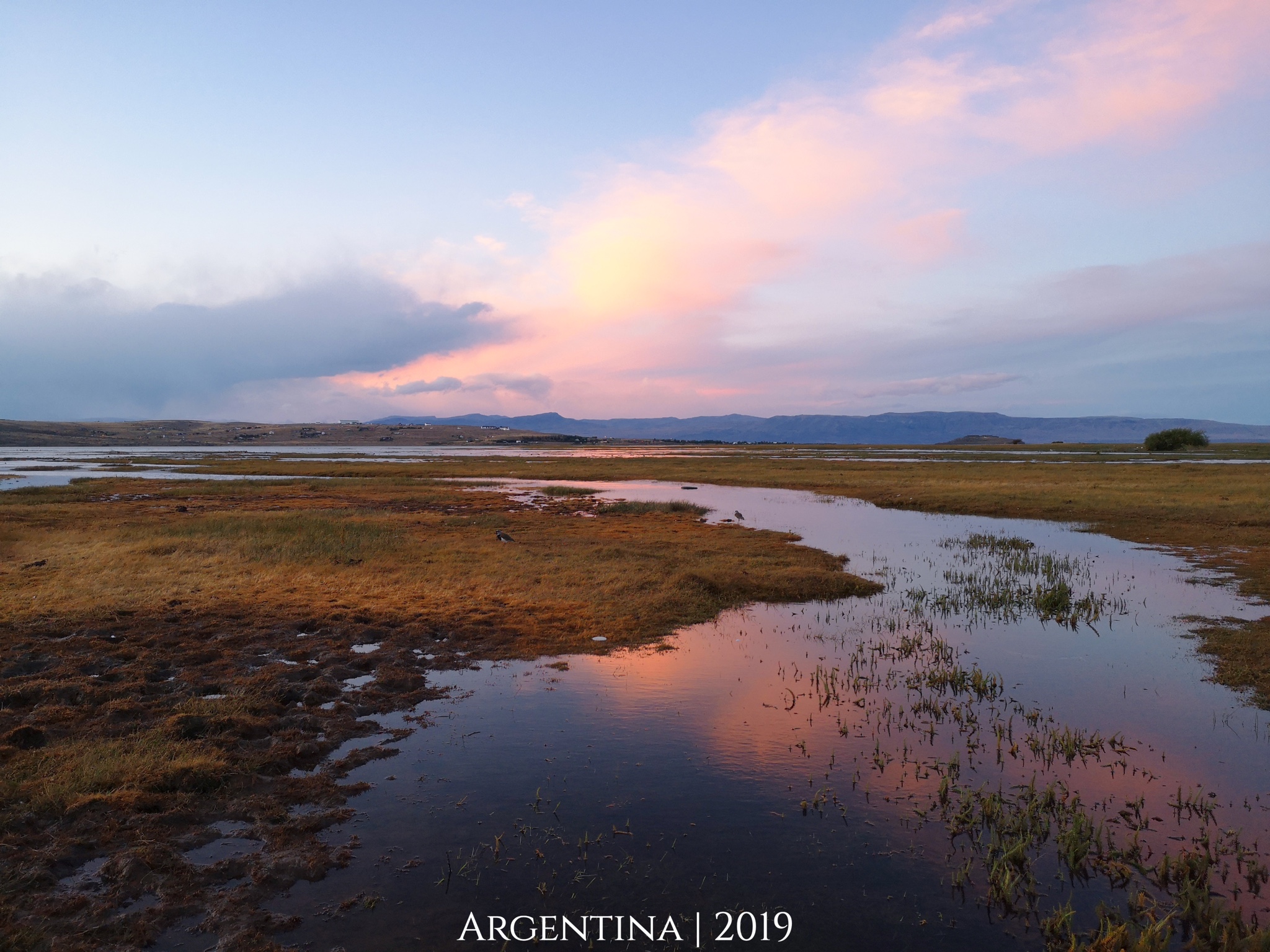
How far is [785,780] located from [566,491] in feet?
147

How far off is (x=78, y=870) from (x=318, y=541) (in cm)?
1964

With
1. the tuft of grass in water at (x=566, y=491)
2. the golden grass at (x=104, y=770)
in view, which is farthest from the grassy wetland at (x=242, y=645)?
the tuft of grass in water at (x=566, y=491)

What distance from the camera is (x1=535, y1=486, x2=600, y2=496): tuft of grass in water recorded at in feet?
171

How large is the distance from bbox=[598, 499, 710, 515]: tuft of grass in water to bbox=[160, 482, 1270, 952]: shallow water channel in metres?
22.6

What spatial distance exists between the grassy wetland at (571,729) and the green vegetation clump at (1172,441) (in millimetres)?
102966

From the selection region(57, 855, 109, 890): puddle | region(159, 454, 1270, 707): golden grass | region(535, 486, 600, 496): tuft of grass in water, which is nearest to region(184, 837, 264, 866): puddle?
region(57, 855, 109, 890): puddle

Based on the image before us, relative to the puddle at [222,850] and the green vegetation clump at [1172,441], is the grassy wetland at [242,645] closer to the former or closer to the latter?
the puddle at [222,850]

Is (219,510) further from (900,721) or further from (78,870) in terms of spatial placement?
(900,721)

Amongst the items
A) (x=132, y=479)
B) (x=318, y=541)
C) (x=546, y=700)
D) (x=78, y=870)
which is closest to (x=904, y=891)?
(x=546, y=700)

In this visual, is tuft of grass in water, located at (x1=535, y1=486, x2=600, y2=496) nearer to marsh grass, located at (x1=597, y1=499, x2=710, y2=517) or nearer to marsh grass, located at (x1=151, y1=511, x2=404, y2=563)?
marsh grass, located at (x1=597, y1=499, x2=710, y2=517)

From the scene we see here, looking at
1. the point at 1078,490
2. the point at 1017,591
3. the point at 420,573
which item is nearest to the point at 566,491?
the point at 420,573

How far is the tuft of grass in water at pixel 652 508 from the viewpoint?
1578 inches

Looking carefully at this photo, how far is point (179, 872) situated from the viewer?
7.18 metres

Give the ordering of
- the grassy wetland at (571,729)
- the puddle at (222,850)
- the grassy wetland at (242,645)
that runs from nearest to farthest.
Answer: the grassy wetland at (571,729)
the grassy wetland at (242,645)
the puddle at (222,850)
